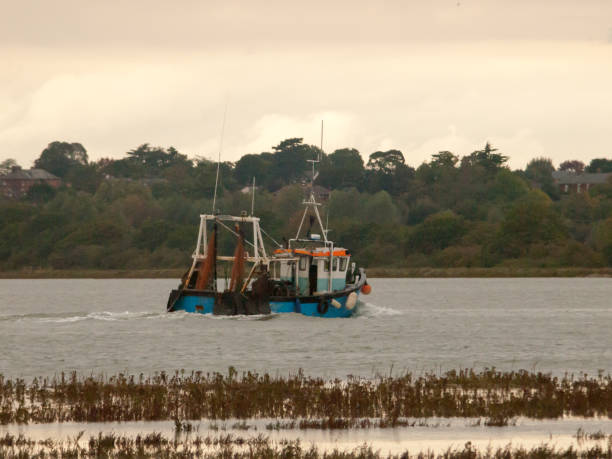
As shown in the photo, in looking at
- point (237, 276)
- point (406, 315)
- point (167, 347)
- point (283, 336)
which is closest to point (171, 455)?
point (167, 347)

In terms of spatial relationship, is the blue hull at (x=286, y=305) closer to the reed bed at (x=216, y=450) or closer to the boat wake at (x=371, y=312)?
the boat wake at (x=371, y=312)

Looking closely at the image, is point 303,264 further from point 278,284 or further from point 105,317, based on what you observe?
point 105,317

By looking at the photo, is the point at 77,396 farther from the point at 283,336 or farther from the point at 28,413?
the point at 283,336

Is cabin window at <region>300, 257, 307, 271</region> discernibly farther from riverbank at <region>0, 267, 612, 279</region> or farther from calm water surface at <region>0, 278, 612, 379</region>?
riverbank at <region>0, 267, 612, 279</region>

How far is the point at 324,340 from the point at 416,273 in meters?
97.1

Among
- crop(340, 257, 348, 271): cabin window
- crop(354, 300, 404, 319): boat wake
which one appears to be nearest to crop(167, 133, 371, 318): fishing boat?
crop(340, 257, 348, 271): cabin window

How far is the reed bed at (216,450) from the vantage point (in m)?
20.7

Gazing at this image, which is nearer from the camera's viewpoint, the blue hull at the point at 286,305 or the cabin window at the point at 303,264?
the blue hull at the point at 286,305

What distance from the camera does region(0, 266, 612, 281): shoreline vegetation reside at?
138m

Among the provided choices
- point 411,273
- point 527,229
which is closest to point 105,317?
point 411,273

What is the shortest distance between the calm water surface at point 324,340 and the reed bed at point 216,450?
40.1ft

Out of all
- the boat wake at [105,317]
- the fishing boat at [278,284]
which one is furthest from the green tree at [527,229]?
the fishing boat at [278,284]

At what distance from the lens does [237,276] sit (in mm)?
56031

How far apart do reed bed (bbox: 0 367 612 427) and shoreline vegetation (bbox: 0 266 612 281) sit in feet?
366
